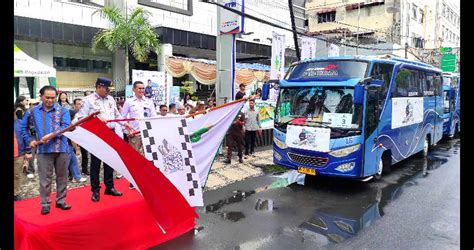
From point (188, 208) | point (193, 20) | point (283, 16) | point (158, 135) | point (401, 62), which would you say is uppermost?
point (283, 16)

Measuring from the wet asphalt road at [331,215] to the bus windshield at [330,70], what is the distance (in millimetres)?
2525

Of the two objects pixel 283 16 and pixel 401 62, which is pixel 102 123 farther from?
pixel 283 16

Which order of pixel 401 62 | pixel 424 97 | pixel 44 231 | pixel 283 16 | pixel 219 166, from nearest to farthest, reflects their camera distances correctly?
pixel 44 231 → pixel 401 62 → pixel 219 166 → pixel 424 97 → pixel 283 16

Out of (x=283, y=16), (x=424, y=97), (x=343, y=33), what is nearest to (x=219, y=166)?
(x=424, y=97)

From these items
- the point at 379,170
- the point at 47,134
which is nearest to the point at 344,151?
the point at 379,170

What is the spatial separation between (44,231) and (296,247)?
10.7 ft

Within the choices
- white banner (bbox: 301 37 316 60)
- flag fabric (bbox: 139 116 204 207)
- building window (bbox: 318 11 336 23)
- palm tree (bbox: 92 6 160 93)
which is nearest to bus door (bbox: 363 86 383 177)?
flag fabric (bbox: 139 116 204 207)

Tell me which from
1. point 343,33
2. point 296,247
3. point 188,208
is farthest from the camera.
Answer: point 343,33

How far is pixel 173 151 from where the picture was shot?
17.4 feet

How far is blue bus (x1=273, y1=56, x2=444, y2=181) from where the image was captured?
24.0 feet

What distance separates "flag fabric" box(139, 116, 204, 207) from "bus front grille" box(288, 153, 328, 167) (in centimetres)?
303

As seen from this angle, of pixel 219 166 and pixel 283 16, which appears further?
pixel 283 16

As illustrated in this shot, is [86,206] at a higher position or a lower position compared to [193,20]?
lower

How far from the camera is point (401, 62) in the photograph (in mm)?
8930
